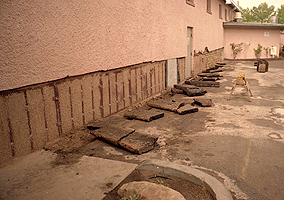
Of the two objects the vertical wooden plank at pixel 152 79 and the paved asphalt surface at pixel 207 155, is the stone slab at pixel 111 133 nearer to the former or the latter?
the paved asphalt surface at pixel 207 155

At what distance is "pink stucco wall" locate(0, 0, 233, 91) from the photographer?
354cm

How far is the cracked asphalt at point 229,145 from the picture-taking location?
10.5ft

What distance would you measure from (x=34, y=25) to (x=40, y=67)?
649 mm

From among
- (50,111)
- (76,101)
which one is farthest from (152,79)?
(50,111)

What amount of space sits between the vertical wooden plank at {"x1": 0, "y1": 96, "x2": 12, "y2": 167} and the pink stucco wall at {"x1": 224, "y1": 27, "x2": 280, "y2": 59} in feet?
71.7

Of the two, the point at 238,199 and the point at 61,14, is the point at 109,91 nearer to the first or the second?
the point at 61,14

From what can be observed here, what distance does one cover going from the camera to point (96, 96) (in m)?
5.24

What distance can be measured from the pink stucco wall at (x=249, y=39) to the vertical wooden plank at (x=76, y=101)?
20354mm

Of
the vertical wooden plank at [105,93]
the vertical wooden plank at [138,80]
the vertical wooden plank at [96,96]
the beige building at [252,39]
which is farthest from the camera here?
the beige building at [252,39]

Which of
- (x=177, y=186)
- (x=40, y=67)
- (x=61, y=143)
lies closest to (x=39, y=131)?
(x=61, y=143)

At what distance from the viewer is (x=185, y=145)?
4.36 meters

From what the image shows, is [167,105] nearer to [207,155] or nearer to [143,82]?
[143,82]

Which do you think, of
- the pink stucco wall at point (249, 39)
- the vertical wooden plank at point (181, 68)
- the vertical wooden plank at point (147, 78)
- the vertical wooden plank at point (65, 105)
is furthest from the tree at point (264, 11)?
the vertical wooden plank at point (65, 105)

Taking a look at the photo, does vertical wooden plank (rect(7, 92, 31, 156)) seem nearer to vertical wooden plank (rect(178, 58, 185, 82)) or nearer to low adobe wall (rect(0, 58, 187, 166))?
low adobe wall (rect(0, 58, 187, 166))
